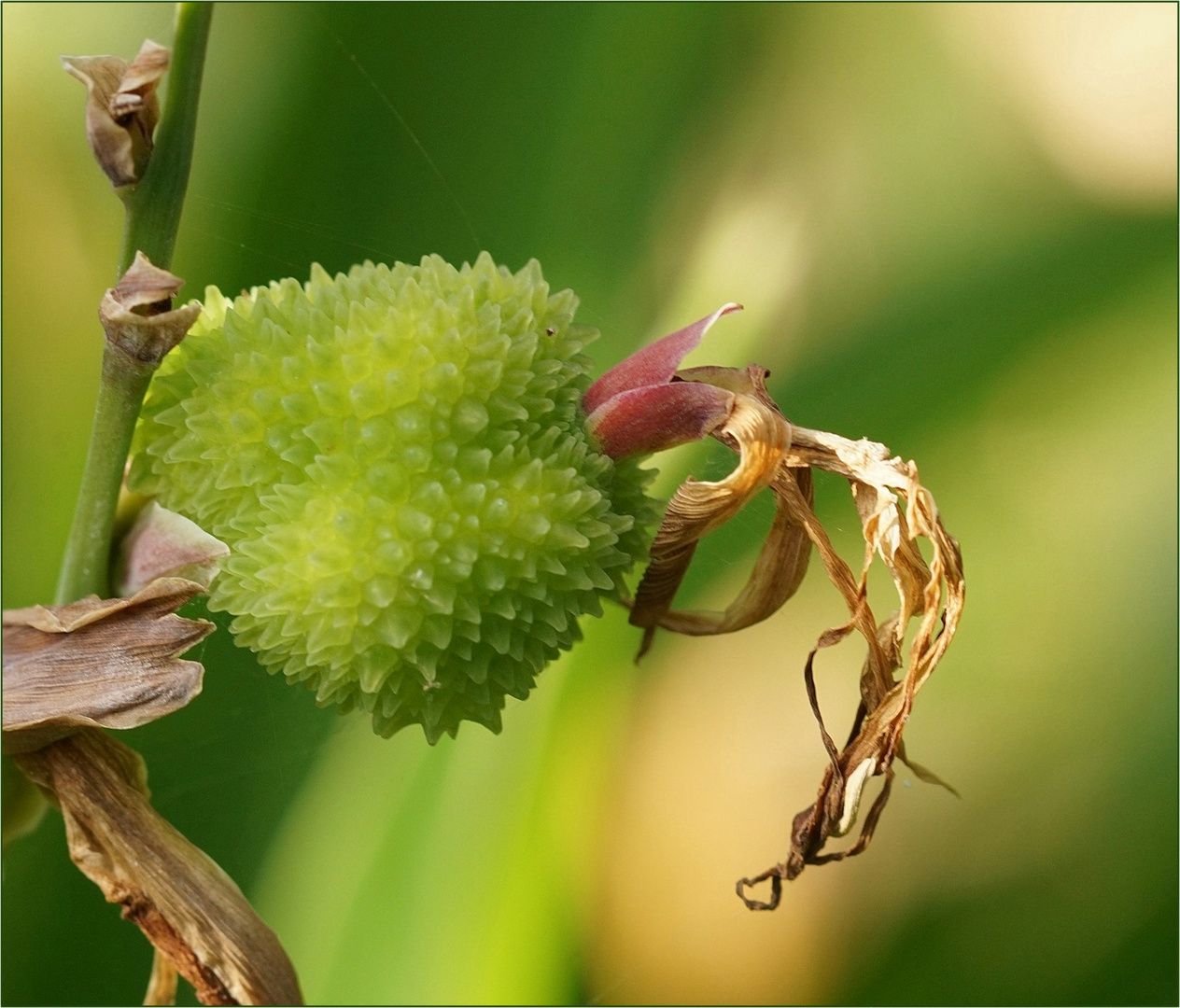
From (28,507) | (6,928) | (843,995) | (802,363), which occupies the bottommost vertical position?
(6,928)

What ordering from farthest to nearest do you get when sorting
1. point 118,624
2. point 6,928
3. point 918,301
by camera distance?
point 918,301 < point 6,928 < point 118,624

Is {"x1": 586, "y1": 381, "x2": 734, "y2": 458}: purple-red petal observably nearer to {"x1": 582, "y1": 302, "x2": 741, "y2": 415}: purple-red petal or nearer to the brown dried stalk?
{"x1": 582, "y1": 302, "x2": 741, "y2": 415}: purple-red petal

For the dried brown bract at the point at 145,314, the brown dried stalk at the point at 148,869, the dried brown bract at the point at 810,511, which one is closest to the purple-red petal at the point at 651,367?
the dried brown bract at the point at 810,511

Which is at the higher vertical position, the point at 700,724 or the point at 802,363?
the point at 802,363

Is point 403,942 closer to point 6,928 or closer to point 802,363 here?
point 6,928

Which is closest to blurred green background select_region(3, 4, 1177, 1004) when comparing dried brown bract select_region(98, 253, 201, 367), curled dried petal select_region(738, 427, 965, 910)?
curled dried petal select_region(738, 427, 965, 910)

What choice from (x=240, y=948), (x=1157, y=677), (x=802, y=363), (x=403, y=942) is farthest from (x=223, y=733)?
(x=1157, y=677)

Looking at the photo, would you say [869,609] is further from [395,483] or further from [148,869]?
[148,869]
